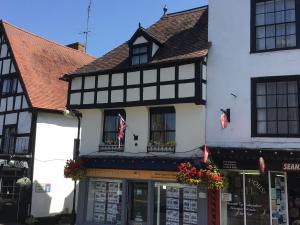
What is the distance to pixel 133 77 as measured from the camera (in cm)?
1766

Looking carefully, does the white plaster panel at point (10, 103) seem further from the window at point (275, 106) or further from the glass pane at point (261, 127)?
the glass pane at point (261, 127)

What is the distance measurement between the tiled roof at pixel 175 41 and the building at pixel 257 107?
0.93 metres

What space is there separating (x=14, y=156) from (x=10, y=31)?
783 cm

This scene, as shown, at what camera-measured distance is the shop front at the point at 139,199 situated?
16.2m

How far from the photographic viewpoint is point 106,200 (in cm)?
1841

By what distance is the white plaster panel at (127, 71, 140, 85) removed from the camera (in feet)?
57.5

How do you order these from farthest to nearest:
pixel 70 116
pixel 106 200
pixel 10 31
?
pixel 10 31
pixel 70 116
pixel 106 200

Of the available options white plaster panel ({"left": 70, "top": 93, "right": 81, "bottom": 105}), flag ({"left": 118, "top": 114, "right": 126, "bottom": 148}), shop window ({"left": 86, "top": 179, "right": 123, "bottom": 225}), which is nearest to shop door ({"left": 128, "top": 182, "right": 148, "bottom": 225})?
shop window ({"left": 86, "top": 179, "right": 123, "bottom": 225})

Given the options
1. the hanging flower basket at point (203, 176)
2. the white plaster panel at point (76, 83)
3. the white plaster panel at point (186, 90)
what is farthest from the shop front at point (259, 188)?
the white plaster panel at point (76, 83)

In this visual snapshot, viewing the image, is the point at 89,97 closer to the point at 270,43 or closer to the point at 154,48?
the point at 154,48

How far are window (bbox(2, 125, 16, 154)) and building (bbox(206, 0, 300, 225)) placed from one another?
1155 cm

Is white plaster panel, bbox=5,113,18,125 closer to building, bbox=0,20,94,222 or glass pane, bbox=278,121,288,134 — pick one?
building, bbox=0,20,94,222

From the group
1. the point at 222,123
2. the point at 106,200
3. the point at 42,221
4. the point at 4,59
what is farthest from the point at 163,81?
the point at 4,59

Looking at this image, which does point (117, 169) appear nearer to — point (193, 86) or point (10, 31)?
point (193, 86)
